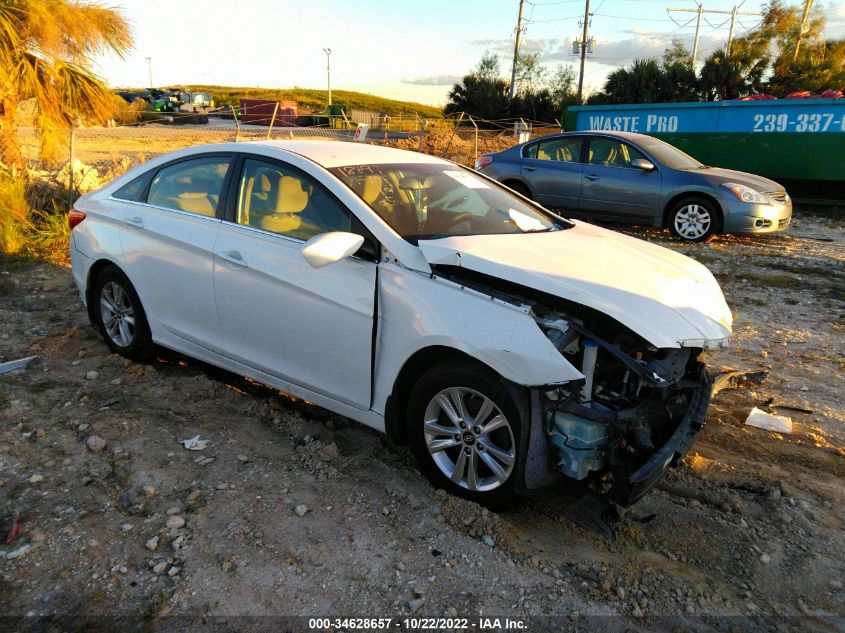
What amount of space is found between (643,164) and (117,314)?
7.78 meters

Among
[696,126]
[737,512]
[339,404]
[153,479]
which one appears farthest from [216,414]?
[696,126]

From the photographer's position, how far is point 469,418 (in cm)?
304

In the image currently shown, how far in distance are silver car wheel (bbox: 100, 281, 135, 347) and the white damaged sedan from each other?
38 cm

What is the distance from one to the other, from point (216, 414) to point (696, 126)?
13.2 meters

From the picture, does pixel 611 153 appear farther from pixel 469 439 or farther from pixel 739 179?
pixel 469 439

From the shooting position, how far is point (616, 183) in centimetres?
1015

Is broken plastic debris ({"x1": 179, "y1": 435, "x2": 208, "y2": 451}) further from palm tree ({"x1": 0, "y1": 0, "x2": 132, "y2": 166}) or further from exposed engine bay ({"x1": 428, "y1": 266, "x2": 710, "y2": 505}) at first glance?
palm tree ({"x1": 0, "y1": 0, "x2": 132, "y2": 166})

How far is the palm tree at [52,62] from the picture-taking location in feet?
28.5

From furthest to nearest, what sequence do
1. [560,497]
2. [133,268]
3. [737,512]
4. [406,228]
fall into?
[133,268] < [406,228] < [737,512] < [560,497]

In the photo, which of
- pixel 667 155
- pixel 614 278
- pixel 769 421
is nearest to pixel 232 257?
pixel 614 278

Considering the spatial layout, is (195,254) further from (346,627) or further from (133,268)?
(346,627)

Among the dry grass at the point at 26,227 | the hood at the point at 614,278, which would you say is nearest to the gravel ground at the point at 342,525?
the hood at the point at 614,278

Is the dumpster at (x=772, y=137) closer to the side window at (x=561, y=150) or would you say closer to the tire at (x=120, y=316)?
A: the side window at (x=561, y=150)

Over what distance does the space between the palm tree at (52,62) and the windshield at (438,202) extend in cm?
721
